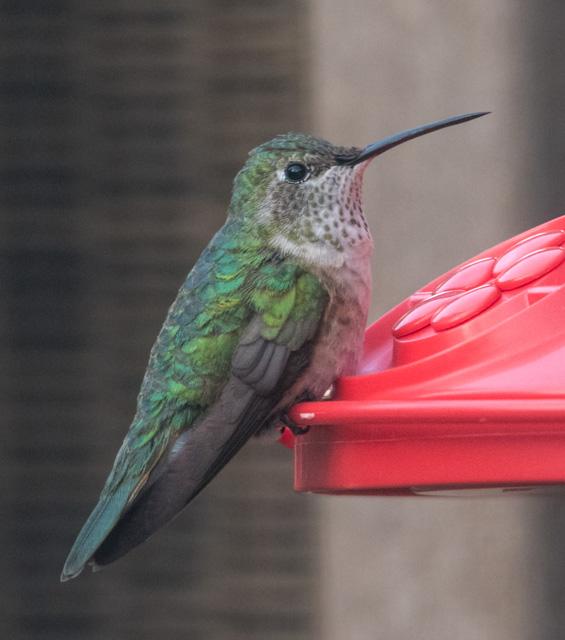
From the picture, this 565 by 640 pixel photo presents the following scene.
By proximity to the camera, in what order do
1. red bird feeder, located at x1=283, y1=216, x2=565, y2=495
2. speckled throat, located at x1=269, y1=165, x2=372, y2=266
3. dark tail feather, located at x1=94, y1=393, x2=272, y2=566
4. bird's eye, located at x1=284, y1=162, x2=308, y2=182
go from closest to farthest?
1. red bird feeder, located at x1=283, y1=216, x2=565, y2=495
2. dark tail feather, located at x1=94, y1=393, x2=272, y2=566
3. speckled throat, located at x1=269, y1=165, x2=372, y2=266
4. bird's eye, located at x1=284, y1=162, x2=308, y2=182

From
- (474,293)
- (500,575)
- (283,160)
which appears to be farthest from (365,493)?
(500,575)

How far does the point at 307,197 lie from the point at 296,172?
0.20 ft

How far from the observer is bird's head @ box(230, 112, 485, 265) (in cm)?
255

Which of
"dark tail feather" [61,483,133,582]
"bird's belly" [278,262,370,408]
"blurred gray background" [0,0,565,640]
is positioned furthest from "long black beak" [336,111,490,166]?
"blurred gray background" [0,0,565,640]

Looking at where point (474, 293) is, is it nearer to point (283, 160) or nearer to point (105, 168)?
point (283, 160)

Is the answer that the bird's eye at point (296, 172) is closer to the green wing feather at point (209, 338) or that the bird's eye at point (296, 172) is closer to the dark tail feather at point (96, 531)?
the green wing feather at point (209, 338)

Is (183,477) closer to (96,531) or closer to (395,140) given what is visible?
(96,531)

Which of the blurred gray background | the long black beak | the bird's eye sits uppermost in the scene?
the long black beak

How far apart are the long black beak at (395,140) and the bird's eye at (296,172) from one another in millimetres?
71

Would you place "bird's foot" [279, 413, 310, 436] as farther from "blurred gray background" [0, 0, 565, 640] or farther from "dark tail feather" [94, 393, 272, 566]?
"blurred gray background" [0, 0, 565, 640]

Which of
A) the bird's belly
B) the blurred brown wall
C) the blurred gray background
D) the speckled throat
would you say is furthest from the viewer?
the blurred gray background

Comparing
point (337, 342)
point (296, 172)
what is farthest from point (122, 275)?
point (337, 342)

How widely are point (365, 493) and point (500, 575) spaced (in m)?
2.14

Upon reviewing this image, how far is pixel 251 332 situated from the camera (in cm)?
240
